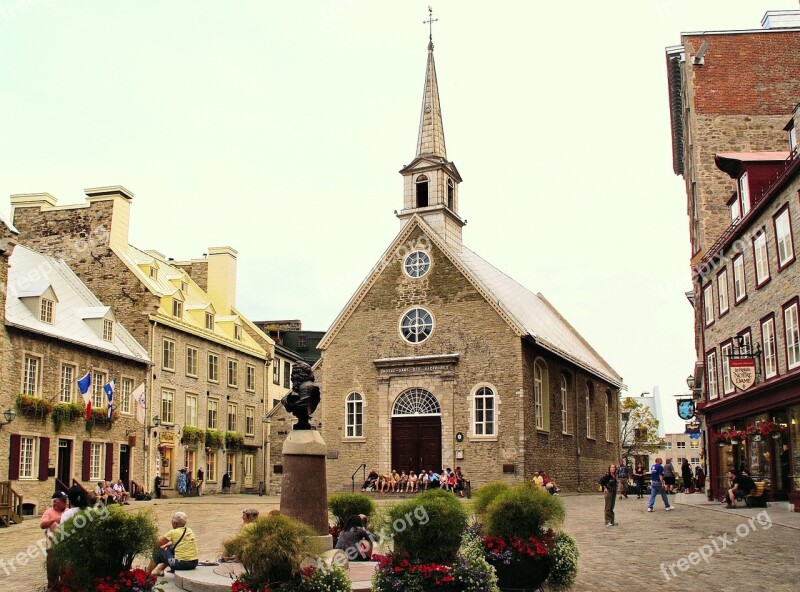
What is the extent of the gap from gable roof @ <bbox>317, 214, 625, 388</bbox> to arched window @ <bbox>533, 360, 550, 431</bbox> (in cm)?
114

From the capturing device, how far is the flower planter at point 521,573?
11578 mm

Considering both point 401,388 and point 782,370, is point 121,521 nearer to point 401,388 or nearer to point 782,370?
point 782,370

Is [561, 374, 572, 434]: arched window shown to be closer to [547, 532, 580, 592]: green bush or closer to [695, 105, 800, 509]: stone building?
[695, 105, 800, 509]: stone building

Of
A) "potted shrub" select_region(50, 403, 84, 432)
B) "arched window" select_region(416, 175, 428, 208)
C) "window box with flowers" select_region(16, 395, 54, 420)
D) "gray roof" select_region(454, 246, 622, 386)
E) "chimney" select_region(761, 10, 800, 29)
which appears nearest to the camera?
"window box with flowers" select_region(16, 395, 54, 420)

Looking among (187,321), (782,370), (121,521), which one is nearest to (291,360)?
(187,321)

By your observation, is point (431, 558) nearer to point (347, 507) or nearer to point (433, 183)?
point (347, 507)

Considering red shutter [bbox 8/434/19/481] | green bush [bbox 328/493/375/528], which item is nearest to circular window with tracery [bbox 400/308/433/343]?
red shutter [bbox 8/434/19/481]

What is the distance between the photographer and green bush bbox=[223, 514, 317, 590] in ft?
30.6

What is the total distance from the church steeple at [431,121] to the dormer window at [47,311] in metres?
19.2

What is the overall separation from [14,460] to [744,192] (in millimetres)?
26913

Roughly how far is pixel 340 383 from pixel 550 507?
97.6 feet

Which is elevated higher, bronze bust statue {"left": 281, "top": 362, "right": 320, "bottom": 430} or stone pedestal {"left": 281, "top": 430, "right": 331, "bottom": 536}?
bronze bust statue {"left": 281, "top": 362, "right": 320, "bottom": 430}

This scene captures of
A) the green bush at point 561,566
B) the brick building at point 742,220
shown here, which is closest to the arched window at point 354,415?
the brick building at point 742,220

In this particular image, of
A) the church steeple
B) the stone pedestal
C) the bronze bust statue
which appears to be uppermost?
the church steeple
